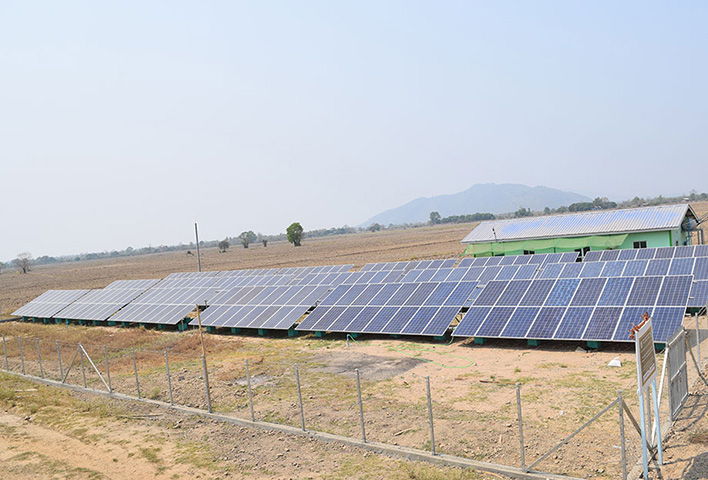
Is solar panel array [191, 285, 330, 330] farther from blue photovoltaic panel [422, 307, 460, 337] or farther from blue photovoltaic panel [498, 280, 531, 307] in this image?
blue photovoltaic panel [498, 280, 531, 307]

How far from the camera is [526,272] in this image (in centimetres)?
2742

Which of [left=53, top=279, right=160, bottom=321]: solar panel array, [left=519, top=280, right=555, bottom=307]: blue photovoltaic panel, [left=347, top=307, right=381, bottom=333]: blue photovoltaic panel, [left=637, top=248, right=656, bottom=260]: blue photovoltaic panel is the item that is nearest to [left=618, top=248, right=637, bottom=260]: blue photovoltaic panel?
[left=637, top=248, right=656, bottom=260]: blue photovoltaic panel

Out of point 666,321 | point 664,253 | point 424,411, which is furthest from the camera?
point 664,253

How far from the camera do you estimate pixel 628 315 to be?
60.7ft

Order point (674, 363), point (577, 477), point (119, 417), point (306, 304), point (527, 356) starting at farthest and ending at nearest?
point (306, 304)
point (527, 356)
point (119, 417)
point (674, 363)
point (577, 477)

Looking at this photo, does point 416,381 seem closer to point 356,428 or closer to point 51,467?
point 356,428

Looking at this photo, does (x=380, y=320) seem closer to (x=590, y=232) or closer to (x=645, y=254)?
(x=645, y=254)

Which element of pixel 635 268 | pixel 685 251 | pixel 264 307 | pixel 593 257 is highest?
pixel 685 251

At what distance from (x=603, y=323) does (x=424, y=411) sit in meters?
8.76

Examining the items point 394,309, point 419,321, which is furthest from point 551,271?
point 394,309

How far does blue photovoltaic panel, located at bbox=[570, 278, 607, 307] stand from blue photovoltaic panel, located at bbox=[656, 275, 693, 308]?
219 centimetres

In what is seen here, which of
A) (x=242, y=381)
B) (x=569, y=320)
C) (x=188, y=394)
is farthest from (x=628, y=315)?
(x=188, y=394)

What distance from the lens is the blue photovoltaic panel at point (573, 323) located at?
18938mm

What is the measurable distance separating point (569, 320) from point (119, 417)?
635 inches
